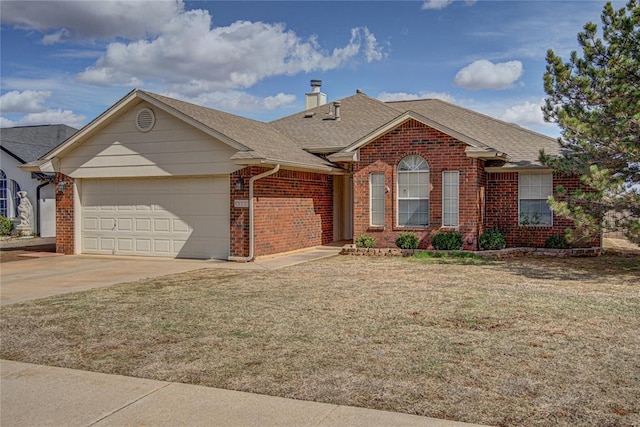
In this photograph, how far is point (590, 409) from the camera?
14.9 feet

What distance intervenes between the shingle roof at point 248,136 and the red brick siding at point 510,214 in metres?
4.95

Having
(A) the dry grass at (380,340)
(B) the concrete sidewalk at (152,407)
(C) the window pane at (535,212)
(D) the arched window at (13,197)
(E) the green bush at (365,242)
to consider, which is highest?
(D) the arched window at (13,197)

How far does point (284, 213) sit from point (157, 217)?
141 inches

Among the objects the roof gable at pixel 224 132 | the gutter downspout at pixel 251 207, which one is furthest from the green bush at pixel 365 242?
the gutter downspout at pixel 251 207

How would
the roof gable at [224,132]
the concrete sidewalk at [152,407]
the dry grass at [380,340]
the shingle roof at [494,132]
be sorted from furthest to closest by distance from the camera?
the shingle roof at [494,132], the roof gable at [224,132], the dry grass at [380,340], the concrete sidewalk at [152,407]

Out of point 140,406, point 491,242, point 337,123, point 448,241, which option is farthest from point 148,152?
point 140,406

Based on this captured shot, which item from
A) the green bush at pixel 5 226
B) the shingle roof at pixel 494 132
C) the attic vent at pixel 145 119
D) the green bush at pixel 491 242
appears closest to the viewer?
the attic vent at pixel 145 119

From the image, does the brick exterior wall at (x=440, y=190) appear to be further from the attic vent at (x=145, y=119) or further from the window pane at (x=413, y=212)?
the attic vent at (x=145, y=119)

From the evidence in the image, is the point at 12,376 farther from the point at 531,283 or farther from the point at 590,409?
the point at 531,283

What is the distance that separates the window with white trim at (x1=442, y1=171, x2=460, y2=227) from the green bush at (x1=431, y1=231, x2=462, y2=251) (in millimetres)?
339

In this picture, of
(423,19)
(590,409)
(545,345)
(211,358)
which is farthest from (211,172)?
(590,409)

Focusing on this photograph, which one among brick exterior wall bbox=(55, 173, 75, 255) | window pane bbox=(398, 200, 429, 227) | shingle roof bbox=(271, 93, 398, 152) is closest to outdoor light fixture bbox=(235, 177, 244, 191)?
shingle roof bbox=(271, 93, 398, 152)

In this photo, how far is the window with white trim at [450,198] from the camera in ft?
52.3

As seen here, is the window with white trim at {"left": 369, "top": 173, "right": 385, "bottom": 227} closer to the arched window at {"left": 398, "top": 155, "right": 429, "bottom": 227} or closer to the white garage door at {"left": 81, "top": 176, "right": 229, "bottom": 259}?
the arched window at {"left": 398, "top": 155, "right": 429, "bottom": 227}
